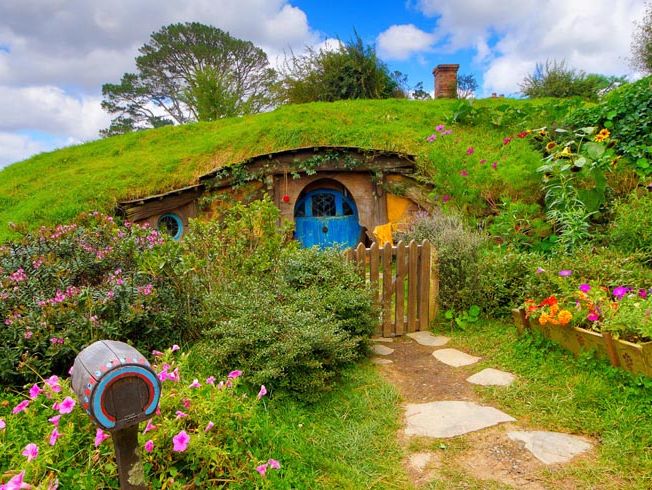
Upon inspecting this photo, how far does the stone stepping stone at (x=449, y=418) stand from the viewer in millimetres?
2756

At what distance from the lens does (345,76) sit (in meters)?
14.0

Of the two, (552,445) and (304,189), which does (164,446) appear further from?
(304,189)

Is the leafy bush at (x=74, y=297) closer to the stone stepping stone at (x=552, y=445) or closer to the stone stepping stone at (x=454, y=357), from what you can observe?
the stone stepping stone at (x=454, y=357)

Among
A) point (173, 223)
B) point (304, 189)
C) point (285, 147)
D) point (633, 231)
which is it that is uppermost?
point (285, 147)

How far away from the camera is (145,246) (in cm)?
415

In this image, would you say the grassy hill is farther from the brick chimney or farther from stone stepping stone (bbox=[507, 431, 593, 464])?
stone stepping stone (bbox=[507, 431, 593, 464])

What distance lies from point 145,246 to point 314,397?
2294 millimetres

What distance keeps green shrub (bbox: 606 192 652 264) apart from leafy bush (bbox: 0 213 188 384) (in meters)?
5.07

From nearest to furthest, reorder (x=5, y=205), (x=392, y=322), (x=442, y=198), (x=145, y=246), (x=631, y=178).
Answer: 1. (x=145, y=246)
2. (x=392, y=322)
3. (x=631, y=178)
4. (x=442, y=198)
5. (x=5, y=205)

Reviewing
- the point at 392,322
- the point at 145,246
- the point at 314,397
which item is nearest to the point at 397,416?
the point at 314,397

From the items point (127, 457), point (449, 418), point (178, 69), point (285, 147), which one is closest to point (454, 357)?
point (449, 418)

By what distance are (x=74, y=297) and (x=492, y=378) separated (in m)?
3.44

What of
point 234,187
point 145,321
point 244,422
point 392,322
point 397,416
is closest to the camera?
point 244,422

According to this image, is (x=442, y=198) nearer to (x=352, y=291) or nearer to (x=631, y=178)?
(x=631, y=178)
